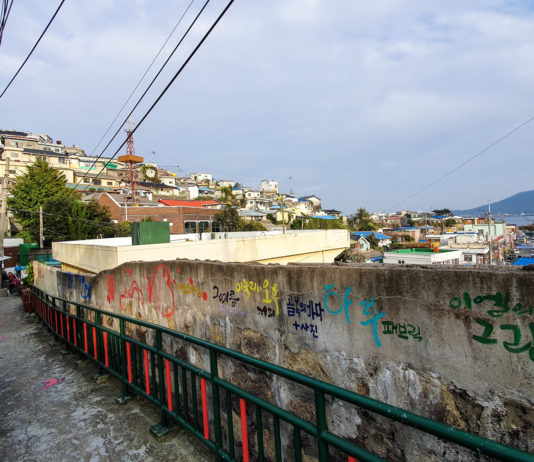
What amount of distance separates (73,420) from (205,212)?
47347 mm

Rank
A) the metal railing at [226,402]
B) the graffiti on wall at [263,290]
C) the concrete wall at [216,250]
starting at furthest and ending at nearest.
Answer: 1. the concrete wall at [216,250]
2. the graffiti on wall at [263,290]
3. the metal railing at [226,402]

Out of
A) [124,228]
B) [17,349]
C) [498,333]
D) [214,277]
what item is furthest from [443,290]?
[124,228]

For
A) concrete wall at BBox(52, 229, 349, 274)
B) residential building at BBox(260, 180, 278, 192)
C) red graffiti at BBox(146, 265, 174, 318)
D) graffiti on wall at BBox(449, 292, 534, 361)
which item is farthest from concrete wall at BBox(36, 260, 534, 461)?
residential building at BBox(260, 180, 278, 192)

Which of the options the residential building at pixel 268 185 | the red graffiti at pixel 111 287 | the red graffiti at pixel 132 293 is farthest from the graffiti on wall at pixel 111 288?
the residential building at pixel 268 185

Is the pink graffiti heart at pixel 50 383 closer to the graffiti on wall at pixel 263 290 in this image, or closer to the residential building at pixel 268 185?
the graffiti on wall at pixel 263 290

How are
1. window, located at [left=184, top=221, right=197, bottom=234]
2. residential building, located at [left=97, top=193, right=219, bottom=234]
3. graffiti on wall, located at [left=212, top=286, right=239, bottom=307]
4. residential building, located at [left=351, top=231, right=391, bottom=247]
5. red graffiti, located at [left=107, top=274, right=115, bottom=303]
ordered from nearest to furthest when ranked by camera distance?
graffiti on wall, located at [left=212, top=286, right=239, bottom=307] → red graffiti, located at [left=107, top=274, right=115, bottom=303] → residential building, located at [left=97, top=193, right=219, bottom=234] → window, located at [left=184, top=221, right=197, bottom=234] → residential building, located at [left=351, top=231, right=391, bottom=247]

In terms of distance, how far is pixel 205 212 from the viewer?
5009cm

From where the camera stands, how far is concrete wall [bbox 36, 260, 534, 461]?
6.19 ft

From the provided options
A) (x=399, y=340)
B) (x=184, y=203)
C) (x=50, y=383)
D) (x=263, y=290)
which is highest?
(x=184, y=203)

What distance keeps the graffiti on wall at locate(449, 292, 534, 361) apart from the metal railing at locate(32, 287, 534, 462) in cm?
92

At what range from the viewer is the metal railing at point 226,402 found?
59.8 inches

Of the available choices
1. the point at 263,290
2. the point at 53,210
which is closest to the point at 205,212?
the point at 53,210

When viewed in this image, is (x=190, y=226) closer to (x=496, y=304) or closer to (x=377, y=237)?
(x=377, y=237)

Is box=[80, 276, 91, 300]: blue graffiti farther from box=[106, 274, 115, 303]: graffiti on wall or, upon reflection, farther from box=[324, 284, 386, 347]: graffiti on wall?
box=[324, 284, 386, 347]: graffiti on wall
